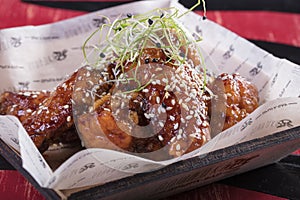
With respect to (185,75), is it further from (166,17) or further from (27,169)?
(27,169)

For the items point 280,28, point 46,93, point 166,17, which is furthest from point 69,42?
point 280,28

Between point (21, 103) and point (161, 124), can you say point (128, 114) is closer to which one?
point (161, 124)

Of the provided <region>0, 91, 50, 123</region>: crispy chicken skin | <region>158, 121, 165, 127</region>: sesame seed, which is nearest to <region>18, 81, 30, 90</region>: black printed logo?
<region>0, 91, 50, 123</region>: crispy chicken skin

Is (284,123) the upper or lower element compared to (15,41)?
lower

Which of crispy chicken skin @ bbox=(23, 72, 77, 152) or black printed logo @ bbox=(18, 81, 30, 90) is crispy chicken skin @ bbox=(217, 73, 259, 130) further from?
black printed logo @ bbox=(18, 81, 30, 90)

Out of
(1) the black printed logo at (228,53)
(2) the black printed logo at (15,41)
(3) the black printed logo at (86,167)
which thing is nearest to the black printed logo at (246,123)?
(3) the black printed logo at (86,167)

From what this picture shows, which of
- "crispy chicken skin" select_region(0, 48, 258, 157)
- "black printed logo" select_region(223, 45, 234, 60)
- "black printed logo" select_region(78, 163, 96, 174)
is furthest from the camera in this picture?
"black printed logo" select_region(223, 45, 234, 60)

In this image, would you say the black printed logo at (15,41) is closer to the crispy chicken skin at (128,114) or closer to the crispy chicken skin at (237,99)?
the crispy chicken skin at (128,114)

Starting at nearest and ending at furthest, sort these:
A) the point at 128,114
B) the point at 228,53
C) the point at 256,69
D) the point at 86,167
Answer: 1. the point at 86,167
2. the point at 128,114
3. the point at 256,69
4. the point at 228,53

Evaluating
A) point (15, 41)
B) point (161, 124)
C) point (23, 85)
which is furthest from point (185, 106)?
point (15, 41)
